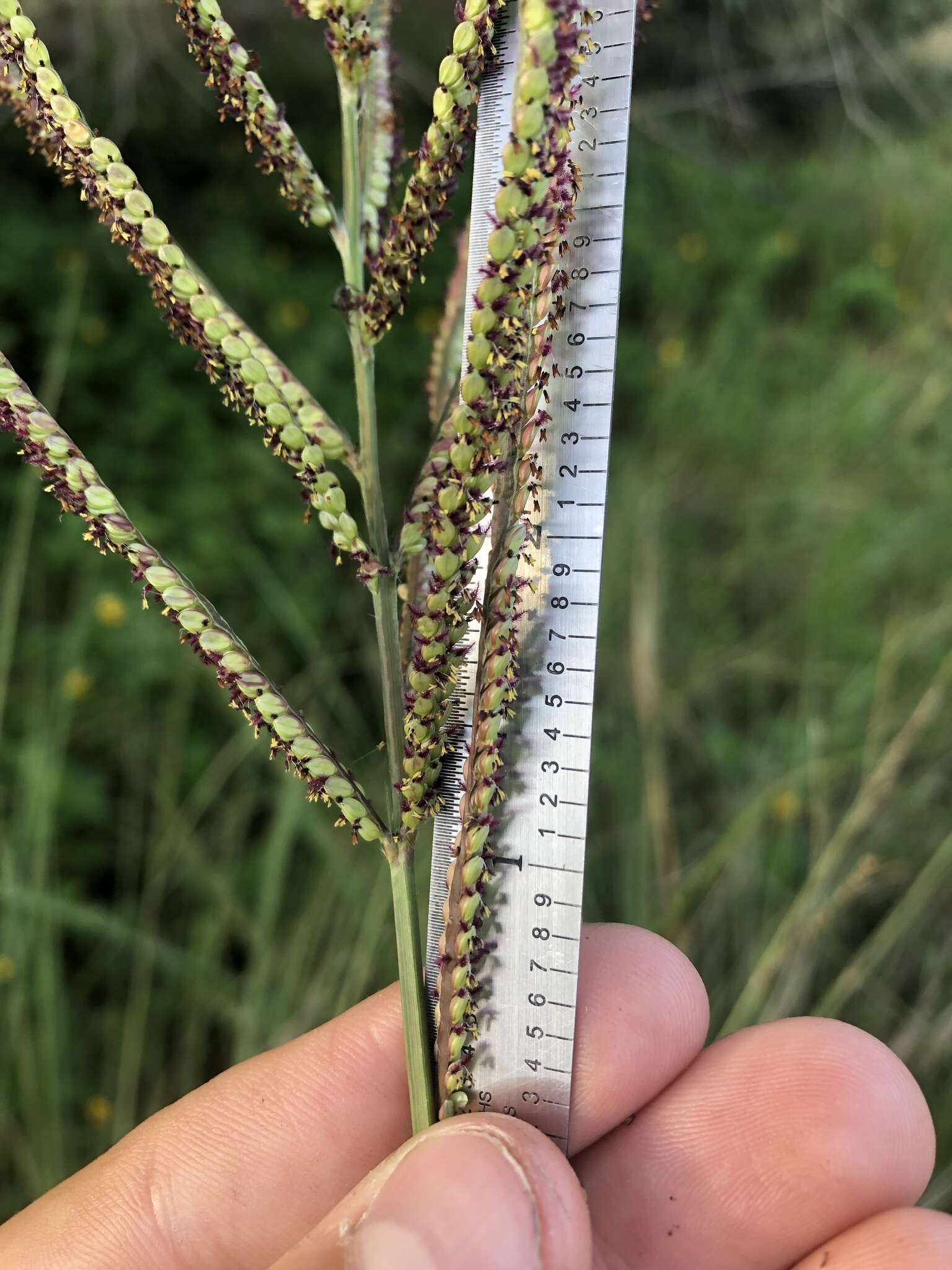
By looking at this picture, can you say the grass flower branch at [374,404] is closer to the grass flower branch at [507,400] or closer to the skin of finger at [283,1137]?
the grass flower branch at [507,400]

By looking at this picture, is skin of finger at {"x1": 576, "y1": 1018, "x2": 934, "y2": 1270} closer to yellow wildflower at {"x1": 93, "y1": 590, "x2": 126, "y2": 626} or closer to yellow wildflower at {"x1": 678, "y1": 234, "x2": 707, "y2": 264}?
yellow wildflower at {"x1": 93, "y1": 590, "x2": 126, "y2": 626}

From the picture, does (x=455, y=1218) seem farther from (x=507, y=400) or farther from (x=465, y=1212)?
(x=507, y=400)

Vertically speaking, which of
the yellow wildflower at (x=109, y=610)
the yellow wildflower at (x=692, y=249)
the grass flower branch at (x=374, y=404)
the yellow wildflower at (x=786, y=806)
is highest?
→ the yellow wildflower at (x=692, y=249)

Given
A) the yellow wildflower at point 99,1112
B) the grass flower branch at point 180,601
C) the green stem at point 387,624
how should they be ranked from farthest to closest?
1. the yellow wildflower at point 99,1112
2. the green stem at point 387,624
3. the grass flower branch at point 180,601

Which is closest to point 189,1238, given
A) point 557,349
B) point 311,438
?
point 311,438

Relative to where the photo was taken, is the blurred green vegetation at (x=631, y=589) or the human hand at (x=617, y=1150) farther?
the blurred green vegetation at (x=631, y=589)

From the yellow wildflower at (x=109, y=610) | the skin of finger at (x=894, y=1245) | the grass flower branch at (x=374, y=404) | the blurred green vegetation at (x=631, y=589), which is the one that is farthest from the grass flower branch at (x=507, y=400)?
the yellow wildflower at (x=109, y=610)

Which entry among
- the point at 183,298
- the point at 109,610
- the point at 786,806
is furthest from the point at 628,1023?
the point at 109,610
